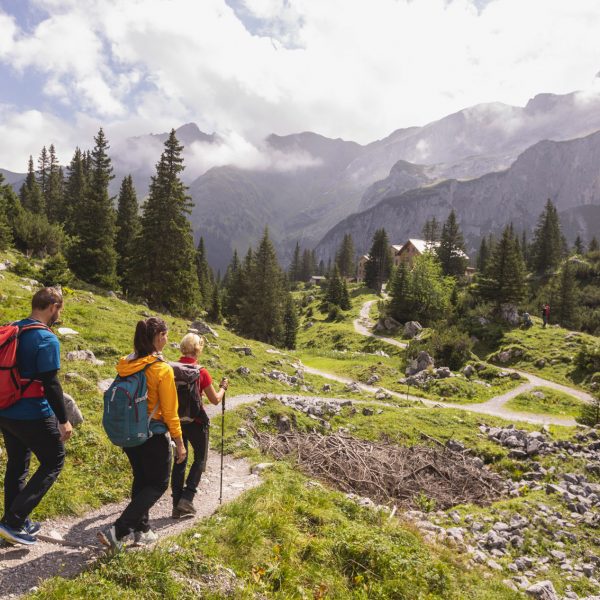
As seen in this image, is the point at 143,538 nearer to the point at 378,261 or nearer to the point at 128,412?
the point at 128,412

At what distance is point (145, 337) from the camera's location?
5.67 metres

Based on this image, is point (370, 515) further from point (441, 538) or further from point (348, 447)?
point (348, 447)

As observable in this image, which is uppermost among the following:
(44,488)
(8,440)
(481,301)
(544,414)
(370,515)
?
(481,301)

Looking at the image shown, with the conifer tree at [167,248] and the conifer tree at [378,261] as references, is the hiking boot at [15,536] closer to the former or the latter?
the conifer tree at [167,248]

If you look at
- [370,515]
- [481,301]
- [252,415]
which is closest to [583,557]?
[370,515]

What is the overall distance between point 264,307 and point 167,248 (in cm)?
1658

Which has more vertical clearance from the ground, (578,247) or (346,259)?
(578,247)

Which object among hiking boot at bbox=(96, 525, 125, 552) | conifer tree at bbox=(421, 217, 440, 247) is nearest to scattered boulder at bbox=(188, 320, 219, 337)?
hiking boot at bbox=(96, 525, 125, 552)

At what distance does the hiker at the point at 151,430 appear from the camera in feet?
18.3

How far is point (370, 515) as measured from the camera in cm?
846

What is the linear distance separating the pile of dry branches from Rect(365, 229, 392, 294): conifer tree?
79895mm

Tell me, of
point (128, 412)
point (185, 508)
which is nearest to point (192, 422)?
point (185, 508)

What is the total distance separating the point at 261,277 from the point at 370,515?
43151mm

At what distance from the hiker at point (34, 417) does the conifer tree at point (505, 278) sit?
52.1m
